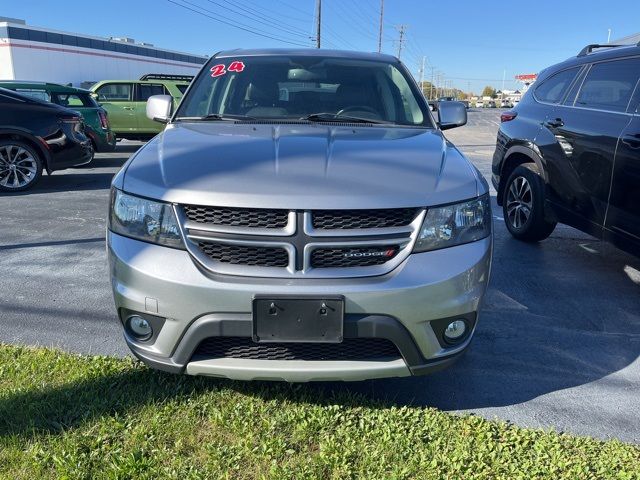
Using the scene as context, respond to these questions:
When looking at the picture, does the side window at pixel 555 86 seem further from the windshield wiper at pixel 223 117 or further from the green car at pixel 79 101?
the green car at pixel 79 101

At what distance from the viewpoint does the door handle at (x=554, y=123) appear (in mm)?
4379

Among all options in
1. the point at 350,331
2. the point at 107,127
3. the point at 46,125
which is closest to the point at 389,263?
the point at 350,331

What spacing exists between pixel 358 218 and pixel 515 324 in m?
1.91

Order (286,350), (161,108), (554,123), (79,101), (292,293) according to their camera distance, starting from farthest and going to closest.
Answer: (79,101) → (554,123) → (161,108) → (286,350) → (292,293)

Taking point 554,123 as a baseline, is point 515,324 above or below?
below

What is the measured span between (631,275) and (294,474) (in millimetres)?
3709

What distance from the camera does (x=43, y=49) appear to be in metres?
39.0

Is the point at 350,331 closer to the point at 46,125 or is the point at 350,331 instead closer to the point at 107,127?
the point at 46,125

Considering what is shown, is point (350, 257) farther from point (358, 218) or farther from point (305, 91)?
point (305, 91)

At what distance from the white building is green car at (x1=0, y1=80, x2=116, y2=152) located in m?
22.7

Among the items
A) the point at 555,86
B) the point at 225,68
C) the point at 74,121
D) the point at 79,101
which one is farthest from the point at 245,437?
the point at 79,101

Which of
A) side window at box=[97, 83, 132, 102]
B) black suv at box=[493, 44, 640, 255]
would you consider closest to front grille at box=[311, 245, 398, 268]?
black suv at box=[493, 44, 640, 255]

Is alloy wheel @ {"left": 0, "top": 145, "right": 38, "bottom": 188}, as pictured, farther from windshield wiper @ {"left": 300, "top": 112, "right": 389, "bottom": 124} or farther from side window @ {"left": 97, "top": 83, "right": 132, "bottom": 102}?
side window @ {"left": 97, "top": 83, "right": 132, "bottom": 102}

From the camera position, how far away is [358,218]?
6.67ft
